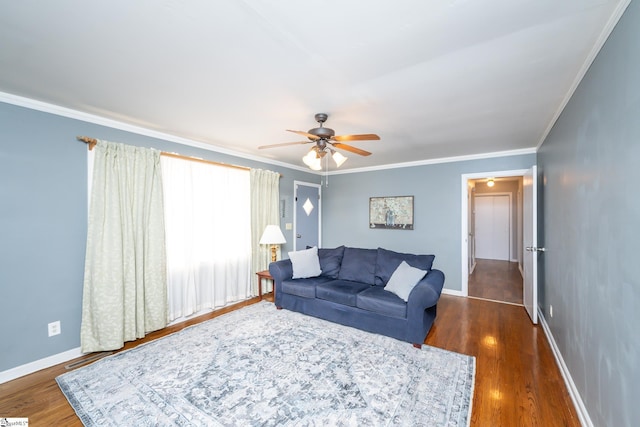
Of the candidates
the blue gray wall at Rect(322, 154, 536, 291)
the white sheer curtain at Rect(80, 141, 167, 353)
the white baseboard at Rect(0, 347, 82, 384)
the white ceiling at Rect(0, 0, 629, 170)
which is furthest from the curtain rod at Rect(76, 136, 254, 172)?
the blue gray wall at Rect(322, 154, 536, 291)

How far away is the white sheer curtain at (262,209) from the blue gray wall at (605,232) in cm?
385

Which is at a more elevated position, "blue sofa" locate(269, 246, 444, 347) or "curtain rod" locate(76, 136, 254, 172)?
"curtain rod" locate(76, 136, 254, 172)

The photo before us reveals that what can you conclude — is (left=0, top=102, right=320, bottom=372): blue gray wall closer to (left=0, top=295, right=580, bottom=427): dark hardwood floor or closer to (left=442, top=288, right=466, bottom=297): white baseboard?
(left=0, top=295, right=580, bottom=427): dark hardwood floor

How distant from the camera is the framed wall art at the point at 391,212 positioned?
5.05 metres

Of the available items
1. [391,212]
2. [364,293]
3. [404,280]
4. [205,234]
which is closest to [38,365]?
[205,234]

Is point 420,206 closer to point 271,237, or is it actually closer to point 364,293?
point 364,293

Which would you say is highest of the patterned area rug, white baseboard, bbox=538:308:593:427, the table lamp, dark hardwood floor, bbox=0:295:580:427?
the table lamp

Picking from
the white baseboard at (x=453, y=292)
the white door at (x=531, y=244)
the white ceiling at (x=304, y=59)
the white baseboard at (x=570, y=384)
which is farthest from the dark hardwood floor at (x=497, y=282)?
the white ceiling at (x=304, y=59)

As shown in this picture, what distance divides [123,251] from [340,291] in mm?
2480

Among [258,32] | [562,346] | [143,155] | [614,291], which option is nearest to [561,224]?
[562,346]

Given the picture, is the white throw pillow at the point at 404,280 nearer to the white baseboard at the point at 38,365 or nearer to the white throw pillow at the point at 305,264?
the white throw pillow at the point at 305,264

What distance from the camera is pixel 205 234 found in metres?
3.81

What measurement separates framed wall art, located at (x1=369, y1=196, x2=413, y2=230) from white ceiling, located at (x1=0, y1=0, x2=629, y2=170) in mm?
2260

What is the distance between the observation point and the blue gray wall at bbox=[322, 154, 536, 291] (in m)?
4.56
